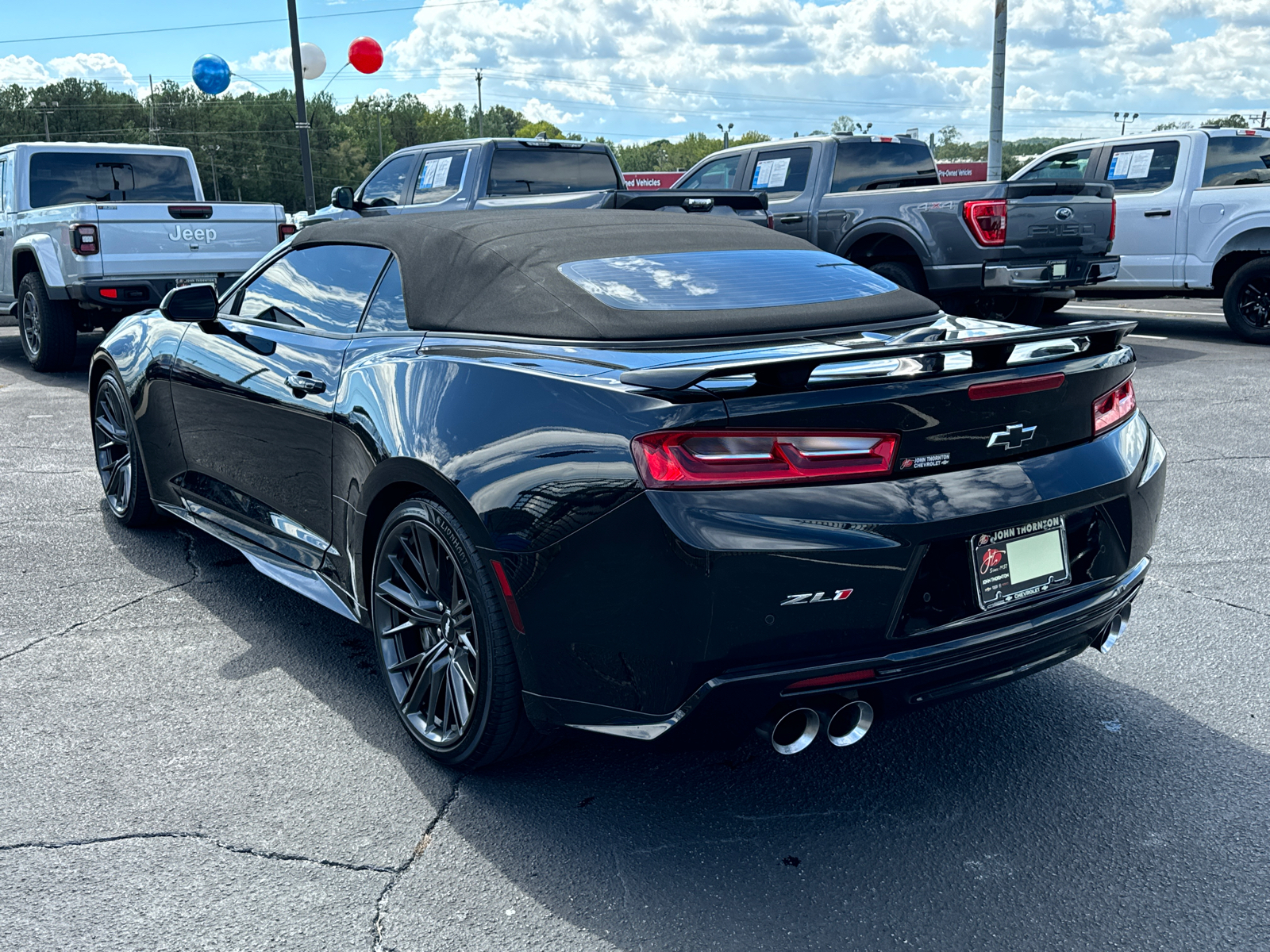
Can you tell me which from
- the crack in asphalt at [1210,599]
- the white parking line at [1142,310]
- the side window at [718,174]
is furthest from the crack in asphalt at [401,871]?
the white parking line at [1142,310]

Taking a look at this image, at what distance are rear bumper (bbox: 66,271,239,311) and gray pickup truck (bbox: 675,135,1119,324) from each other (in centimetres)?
505

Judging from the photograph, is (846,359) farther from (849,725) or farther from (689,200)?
(689,200)

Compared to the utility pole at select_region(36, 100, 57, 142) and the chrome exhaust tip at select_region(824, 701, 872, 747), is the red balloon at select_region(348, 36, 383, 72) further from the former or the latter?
the utility pole at select_region(36, 100, 57, 142)

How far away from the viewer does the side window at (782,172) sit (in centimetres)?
1148

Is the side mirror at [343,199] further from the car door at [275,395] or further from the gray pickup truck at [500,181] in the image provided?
the car door at [275,395]

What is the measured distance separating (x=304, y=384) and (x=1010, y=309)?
31.7 ft

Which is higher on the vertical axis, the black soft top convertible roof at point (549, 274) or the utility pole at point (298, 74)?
the utility pole at point (298, 74)

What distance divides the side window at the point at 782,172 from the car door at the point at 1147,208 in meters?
3.22

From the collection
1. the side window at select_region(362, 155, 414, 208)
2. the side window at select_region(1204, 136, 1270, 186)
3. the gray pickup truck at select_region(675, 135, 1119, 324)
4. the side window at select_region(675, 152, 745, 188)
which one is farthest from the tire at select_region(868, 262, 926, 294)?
the side window at select_region(362, 155, 414, 208)

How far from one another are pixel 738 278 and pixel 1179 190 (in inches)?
372

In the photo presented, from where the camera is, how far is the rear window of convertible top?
3.30m

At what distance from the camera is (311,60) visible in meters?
20.0

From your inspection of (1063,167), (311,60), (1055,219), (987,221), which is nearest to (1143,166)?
(1063,167)

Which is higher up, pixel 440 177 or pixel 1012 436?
pixel 440 177
